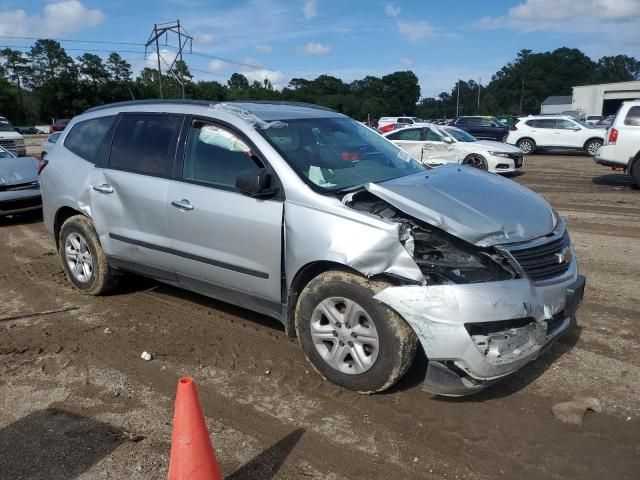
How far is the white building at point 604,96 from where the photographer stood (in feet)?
210

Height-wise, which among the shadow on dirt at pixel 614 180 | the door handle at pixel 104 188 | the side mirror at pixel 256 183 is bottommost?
the shadow on dirt at pixel 614 180

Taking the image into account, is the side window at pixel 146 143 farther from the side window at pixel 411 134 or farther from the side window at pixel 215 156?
the side window at pixel 411 134

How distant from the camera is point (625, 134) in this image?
482 inches

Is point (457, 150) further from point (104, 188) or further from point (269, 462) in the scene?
point (269, 462)

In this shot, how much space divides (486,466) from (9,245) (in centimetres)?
758

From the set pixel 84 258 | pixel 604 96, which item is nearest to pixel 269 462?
pixel 84 258

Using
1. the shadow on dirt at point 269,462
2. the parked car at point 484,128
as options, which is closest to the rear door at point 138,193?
the shadow on dirt at point 269,462

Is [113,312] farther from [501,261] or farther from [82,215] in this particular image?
[501,261]

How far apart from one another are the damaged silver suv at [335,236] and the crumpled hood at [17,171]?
510 cm

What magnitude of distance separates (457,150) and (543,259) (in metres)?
11.8

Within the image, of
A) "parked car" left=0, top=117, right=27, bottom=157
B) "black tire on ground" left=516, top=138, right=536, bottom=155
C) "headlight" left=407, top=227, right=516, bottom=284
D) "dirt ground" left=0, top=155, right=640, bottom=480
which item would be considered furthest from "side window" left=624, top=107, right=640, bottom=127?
"parked car" left=0, top=117, right=27, bottom=157

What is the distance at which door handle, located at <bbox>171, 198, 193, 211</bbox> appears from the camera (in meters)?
4.12

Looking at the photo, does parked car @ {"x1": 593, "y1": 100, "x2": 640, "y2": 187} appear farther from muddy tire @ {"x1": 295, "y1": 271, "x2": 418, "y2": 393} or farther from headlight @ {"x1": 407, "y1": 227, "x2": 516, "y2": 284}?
muddy tire @ {"x1": 295, "y1": 271, "x2": 418, "y2": 393}

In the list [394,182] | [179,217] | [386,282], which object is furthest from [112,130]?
[386,282]
